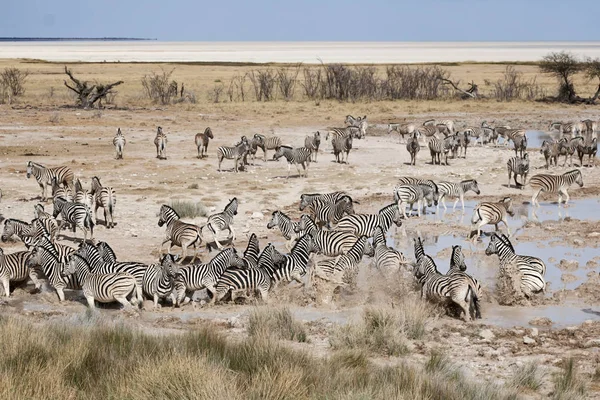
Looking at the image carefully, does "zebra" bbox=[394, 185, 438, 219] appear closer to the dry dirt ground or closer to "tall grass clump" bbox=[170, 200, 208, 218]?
the dry dirt ground

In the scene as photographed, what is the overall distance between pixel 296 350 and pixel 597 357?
3.32 meters

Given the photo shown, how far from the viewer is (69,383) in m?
7.55

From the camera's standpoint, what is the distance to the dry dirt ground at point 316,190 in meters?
10.3

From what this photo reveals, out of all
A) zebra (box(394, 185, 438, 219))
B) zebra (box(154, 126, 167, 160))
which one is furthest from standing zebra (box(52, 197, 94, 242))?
zebra (box(154, 126, 167, 160))

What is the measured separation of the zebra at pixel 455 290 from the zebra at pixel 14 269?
5.47 meters

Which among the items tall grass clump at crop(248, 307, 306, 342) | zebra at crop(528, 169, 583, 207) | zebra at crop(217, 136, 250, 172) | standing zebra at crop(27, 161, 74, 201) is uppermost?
zebra at crop(217, 136, 250, 172)

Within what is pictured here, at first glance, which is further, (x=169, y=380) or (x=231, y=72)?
(x=231, y=72)

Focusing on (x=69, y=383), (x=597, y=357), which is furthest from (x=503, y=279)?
(x=69, y=383)

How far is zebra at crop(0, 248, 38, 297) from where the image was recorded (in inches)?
467

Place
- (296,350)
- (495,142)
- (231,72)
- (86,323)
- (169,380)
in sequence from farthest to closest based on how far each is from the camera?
1. (231,72)
2. (495,142)
3. (86,323)
4. (296,350)
5. (169,380)

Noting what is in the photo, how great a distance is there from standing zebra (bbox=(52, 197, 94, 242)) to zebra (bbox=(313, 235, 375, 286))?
457cm

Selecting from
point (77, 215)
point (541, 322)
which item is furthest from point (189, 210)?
point (541, 322)

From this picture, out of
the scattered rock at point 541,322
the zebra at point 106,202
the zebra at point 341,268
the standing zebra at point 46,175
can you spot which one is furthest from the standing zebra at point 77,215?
the scattered rock at point 541,322

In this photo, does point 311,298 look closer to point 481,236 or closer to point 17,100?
point 481,236
